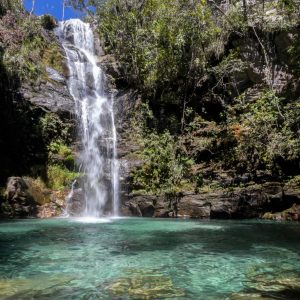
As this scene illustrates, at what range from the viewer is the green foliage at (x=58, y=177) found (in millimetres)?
17953

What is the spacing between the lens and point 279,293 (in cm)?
514

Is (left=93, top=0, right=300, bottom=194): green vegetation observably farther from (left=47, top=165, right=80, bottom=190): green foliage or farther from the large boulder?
the large boulder

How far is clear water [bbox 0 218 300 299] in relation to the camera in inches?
208

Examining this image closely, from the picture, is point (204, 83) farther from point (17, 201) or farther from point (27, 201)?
point (17, 201)

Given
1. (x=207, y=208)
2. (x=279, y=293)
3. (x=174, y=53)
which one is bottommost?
(x=279, y=293)

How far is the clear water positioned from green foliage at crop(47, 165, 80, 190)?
21.3 feet

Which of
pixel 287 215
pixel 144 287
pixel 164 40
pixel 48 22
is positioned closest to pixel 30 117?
pixel 164 40

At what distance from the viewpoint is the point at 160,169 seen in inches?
715

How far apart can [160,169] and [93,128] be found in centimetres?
471

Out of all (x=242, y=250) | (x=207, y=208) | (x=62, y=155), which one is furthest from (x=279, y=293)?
(x=62, y=155)

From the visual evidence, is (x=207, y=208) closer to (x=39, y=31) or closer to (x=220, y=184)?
(x=220, y=184)

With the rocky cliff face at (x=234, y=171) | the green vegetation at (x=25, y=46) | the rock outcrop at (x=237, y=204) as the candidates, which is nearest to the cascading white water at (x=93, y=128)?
the rocky cliff face at (x=234, y=171)

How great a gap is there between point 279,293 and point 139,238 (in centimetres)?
528

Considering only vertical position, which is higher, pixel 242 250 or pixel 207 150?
pixel 207 150
